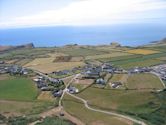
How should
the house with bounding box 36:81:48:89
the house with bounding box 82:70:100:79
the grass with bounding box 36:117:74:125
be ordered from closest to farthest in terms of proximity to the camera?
the grass with bounding box 36:117:74:125, the house with bounding box 36:81:48:89, the house with bounding box 82:70:100:79

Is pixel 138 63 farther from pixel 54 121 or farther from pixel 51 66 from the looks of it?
pixel 54 121

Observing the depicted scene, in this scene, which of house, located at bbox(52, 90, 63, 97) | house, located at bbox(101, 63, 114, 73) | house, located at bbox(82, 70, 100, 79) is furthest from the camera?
house, located at bbox(101, 63, 114, 73)

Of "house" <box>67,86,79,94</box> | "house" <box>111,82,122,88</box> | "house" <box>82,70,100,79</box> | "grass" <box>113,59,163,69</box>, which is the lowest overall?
"house" <box>67,86,79,94</box>

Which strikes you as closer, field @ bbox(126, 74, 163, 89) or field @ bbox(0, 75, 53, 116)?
field @ bbox(0, 75, 53, 116)

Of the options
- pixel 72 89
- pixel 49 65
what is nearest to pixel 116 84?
pixel 72 89

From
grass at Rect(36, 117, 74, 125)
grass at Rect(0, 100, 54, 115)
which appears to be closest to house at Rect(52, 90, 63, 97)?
grass at Rect(0, 100, 54, 115)

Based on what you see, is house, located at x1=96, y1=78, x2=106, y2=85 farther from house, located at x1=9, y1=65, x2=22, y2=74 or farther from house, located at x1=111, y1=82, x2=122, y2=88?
house, located at x1=9, y1=65, x2=22, y2=74

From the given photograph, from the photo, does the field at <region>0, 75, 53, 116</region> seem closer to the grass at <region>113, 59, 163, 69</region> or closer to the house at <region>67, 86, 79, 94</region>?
the house at <region>67, 86, 79, 94</region>

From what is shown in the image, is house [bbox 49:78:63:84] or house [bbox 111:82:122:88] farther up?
house [bbox 111:82:122:88]
